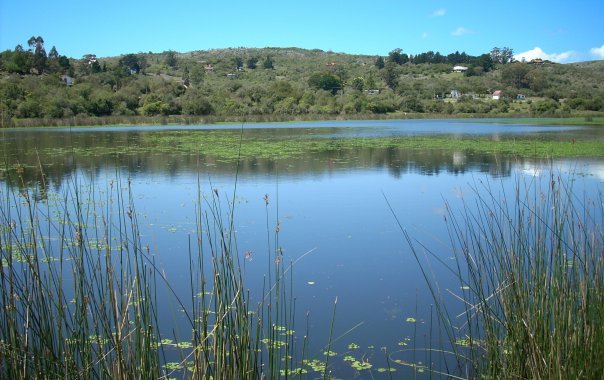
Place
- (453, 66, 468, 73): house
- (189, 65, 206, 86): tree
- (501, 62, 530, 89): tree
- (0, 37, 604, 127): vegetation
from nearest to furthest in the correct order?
(0, 37, 604, 127): vegetation, (189, 65, 206, 86): tree, (501, 62, 530, 89): tree, (453, 66, 468, 73): house

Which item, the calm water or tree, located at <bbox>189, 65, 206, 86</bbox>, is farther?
tree, located at <bbox>189, 65, 206, 86</bbox>

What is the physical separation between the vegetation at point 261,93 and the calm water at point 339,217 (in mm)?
17092

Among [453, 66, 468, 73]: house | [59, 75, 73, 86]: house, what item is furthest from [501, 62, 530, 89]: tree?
[59, 75, 73, 86]: house

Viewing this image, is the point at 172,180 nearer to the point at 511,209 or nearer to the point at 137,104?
the point at 511,209

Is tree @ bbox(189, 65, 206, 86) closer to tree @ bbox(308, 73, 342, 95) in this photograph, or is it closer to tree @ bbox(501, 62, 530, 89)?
tree @ bbox(308, 73, 342, 95)

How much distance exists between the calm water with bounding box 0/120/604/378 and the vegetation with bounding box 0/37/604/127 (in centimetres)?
1709

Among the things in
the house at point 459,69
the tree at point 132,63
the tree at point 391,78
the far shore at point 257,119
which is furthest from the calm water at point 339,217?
the house at point 459,69

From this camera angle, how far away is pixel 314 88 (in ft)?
207

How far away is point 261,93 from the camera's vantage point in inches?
2132

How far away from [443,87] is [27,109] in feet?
154

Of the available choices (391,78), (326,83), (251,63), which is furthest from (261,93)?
(251,63)

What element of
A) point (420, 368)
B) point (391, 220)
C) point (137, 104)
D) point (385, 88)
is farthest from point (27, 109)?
point (385, 88)

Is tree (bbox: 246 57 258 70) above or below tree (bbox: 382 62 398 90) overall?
above

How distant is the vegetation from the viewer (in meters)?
39.1
